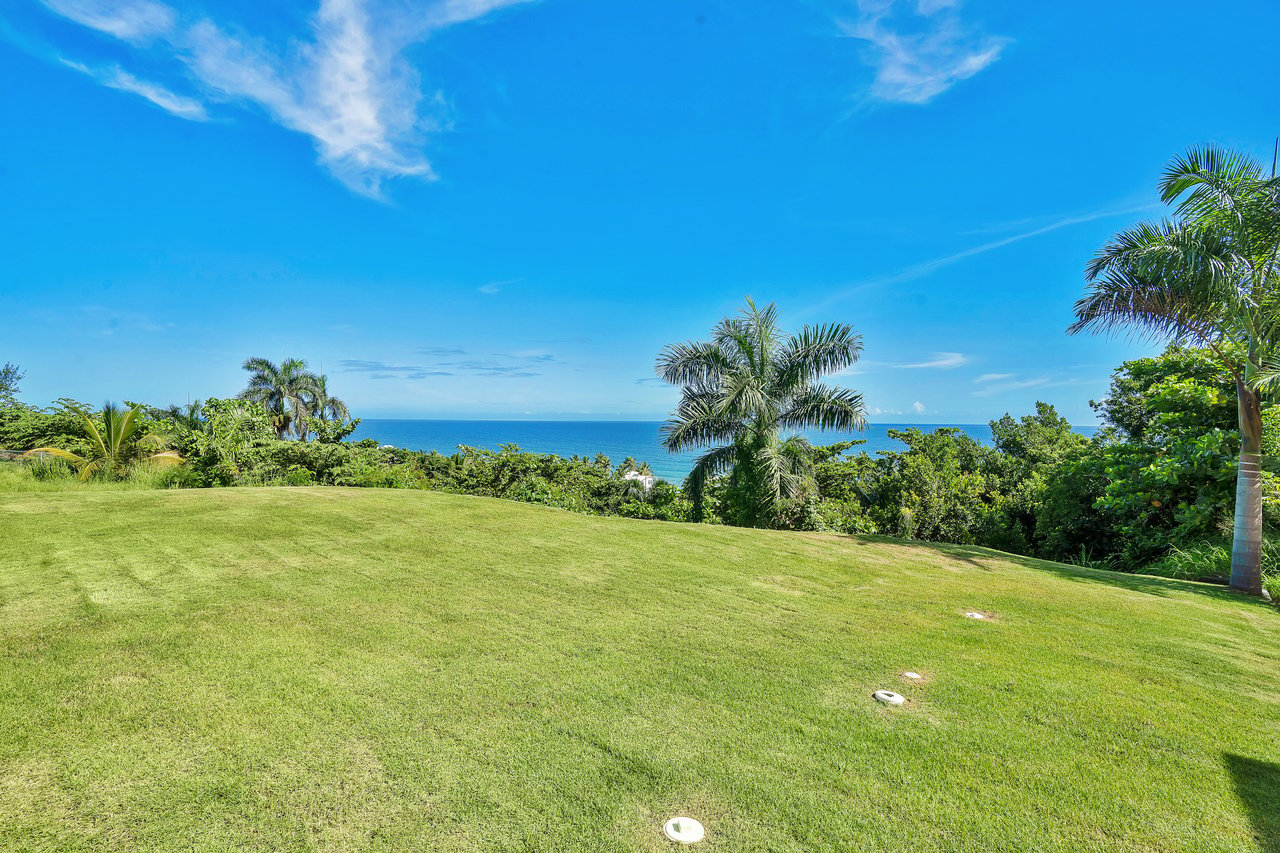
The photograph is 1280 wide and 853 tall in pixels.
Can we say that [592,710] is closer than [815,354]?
Yes

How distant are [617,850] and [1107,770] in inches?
96.2

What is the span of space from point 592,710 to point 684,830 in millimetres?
1037

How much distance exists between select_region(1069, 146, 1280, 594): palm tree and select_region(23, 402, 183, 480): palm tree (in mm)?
18547

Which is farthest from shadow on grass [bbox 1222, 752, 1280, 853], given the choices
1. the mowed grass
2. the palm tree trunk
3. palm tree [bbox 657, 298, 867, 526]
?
palm tree [bbox 657, 298, 867, 526]

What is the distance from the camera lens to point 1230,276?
7.17 meters

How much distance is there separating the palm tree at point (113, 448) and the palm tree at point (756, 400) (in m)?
11.8

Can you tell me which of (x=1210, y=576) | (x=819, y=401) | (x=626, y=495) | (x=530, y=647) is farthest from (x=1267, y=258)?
(x=626, y=495)

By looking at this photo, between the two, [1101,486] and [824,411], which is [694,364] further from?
[1101,486]

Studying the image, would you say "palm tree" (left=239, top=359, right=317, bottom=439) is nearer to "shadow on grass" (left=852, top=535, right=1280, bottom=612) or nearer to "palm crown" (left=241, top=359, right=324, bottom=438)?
"palm crown" (left=241, top=359, right=324, bottom=438)

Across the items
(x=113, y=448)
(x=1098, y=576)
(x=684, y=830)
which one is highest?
(x=113, y=448)

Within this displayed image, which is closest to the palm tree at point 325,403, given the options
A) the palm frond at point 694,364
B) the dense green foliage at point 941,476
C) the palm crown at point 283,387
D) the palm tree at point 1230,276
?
the palm crown at point 283,387

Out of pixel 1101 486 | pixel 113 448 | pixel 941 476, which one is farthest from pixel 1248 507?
pixel 113 448

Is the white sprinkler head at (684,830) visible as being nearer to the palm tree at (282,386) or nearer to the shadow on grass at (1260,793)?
the shadow on grass at (1260,793)

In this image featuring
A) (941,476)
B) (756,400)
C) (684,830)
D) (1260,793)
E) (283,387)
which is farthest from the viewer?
(283,387)
